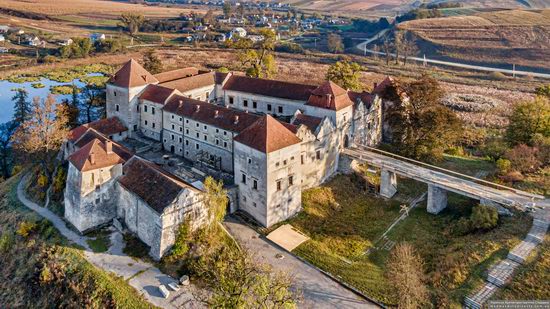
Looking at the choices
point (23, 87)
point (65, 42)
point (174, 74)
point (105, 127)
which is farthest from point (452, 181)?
point (65, 42)

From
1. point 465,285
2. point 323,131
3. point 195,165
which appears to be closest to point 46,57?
point 195,165

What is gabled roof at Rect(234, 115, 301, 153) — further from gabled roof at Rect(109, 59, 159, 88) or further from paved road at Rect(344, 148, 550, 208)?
gabled roof at Rect(109, 59, 159, 88)

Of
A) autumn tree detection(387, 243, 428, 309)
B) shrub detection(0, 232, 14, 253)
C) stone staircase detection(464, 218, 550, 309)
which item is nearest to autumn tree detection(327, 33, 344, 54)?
stone staircase detection(464, 218, 550, 309)

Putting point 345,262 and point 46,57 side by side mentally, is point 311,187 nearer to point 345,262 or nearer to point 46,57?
point 345,262

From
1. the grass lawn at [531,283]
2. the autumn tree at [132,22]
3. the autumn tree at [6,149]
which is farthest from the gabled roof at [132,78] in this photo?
the autumn tree at [132,22]

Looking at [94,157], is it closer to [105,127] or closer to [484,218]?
[105,127]
